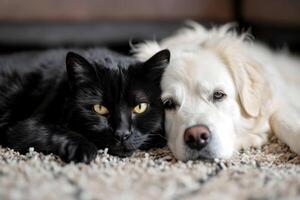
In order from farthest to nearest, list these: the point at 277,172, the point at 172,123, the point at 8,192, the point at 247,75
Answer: the point at 247,75 < the point at 172,123 < the point at 277,172 < the point at 8,192

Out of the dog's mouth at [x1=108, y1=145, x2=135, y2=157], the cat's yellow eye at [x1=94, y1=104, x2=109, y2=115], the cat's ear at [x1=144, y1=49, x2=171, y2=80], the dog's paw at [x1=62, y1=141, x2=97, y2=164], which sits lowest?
the dog's mouth at [x1=108, y1=145, x2=135, y2=157]

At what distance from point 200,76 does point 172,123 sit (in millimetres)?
231

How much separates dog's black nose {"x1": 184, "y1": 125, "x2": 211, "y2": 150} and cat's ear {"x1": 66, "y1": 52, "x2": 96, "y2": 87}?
1.46ft

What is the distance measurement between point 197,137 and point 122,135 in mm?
273

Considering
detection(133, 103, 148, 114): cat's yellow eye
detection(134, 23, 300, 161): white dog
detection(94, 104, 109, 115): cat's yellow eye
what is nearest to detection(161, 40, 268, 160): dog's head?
detection(134, 23, 300, 161): white dog

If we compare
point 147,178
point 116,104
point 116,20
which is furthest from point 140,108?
point 116,20

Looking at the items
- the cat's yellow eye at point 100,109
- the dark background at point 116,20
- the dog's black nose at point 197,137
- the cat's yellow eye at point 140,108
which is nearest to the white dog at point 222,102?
the dog's black nose at point 197,137

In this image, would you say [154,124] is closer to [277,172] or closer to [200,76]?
[200,76]

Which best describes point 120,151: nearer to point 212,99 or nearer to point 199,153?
point 199,153

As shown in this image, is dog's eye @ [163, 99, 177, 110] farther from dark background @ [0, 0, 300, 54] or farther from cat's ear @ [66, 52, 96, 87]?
dark background @ [0, 0, 300, 54]

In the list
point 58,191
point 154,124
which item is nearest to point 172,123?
point 154,124

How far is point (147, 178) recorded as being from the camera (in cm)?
122

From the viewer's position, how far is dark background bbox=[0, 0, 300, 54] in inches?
105

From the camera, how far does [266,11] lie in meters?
2.71
